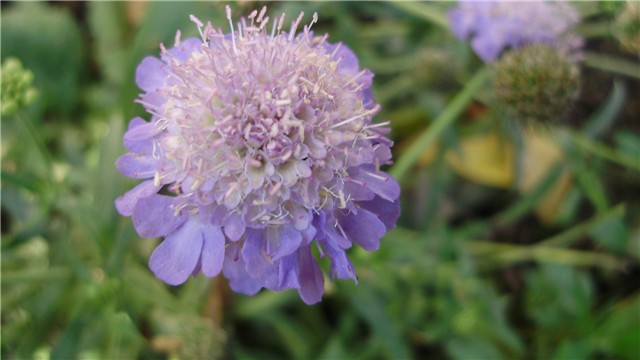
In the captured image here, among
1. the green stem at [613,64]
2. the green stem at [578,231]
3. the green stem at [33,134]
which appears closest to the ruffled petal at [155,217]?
the green stem at [33,134]

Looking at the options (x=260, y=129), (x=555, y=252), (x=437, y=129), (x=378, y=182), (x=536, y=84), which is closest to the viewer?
(x=260, y=129)

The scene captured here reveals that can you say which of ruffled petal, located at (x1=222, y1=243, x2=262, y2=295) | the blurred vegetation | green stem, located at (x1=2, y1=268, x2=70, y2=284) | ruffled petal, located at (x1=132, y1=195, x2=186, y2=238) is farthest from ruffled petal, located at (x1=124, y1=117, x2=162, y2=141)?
green stem, located at (x1=2, y1=268, x2=70, y2=284)

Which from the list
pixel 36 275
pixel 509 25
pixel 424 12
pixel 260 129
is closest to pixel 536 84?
pixel 509 25

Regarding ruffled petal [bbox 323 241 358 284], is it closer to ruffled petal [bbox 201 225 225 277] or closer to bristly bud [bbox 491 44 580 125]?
ruffled petal [bbox 201 225 225 277]

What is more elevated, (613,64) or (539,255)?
(613,64)

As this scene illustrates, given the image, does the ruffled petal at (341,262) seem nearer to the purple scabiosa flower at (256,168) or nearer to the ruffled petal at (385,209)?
the purple scabiosa flower at (256,168)

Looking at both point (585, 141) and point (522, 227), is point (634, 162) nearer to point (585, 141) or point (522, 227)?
point (585, 141)

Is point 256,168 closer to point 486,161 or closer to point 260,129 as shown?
point 260,129

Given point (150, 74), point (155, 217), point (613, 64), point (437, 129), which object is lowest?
point (613, 64)
